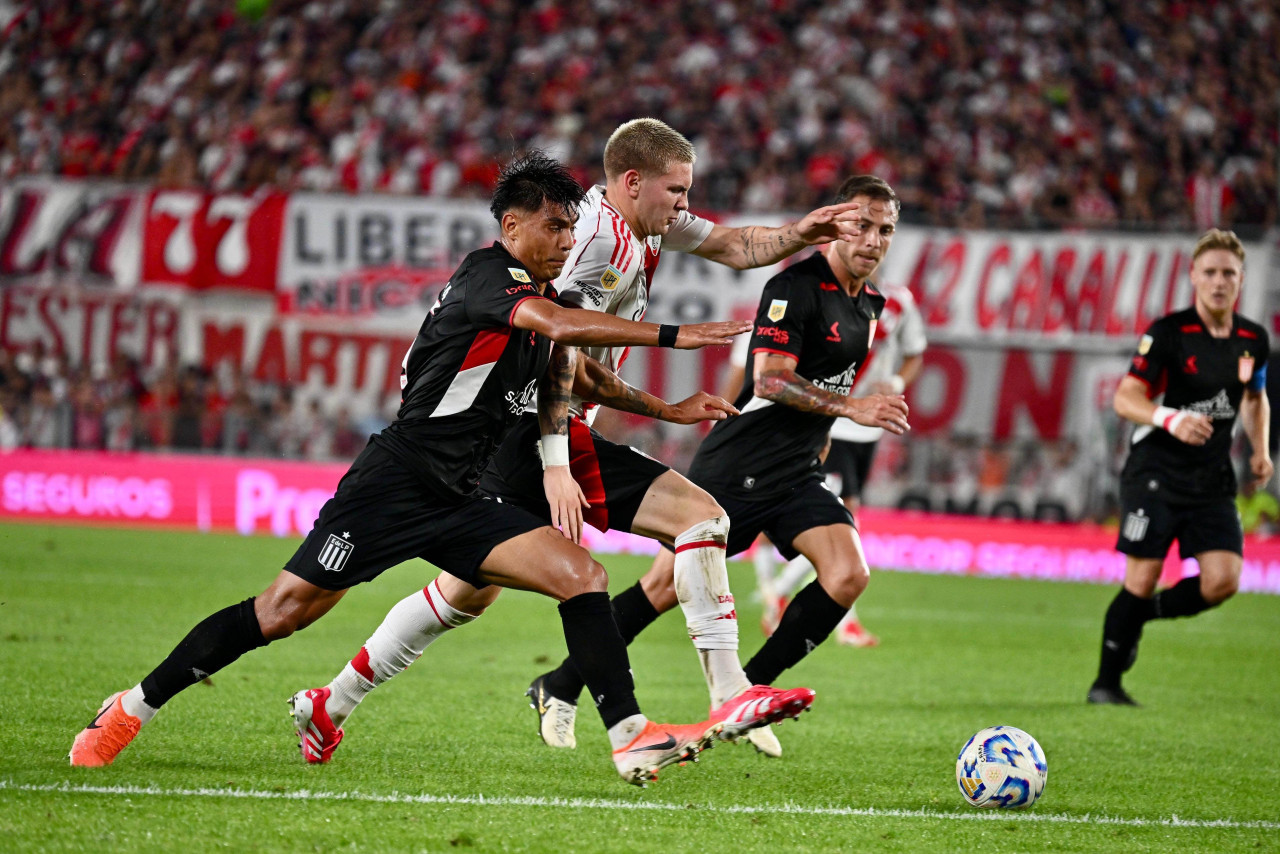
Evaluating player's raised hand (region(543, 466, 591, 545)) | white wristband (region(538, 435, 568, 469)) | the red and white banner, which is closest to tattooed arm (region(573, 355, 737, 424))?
white wristband (region(538, 435, 568, 469))

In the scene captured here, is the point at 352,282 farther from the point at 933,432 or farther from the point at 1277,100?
the point at 1277,100

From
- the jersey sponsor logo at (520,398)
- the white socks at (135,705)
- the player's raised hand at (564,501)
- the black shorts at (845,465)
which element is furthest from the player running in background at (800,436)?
the black shorts at (845,465)

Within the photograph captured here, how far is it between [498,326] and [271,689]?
2971 mm

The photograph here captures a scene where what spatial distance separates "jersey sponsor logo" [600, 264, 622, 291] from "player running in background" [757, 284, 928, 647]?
4.09m

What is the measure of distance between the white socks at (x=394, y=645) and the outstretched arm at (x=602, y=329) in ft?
4.32

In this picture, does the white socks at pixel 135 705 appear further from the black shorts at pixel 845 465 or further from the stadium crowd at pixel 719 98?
the stadium crowd at pixel 719 98

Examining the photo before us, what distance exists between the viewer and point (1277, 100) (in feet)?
72.4

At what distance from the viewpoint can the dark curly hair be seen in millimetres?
4781

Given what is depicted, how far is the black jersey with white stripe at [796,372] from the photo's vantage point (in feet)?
19.9

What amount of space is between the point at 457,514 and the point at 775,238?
2.03 meters

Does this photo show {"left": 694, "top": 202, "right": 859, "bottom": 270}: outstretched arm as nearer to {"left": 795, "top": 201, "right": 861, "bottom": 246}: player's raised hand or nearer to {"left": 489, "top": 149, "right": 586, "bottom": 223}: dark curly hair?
{"left": 795, "top": 201, "right": 861, "bottom": 246}: player's raised hand

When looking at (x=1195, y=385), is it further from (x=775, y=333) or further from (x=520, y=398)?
(x=520, y=398)

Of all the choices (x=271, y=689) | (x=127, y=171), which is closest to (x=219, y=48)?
(x=127, y=171)

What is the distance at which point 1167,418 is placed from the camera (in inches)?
285
